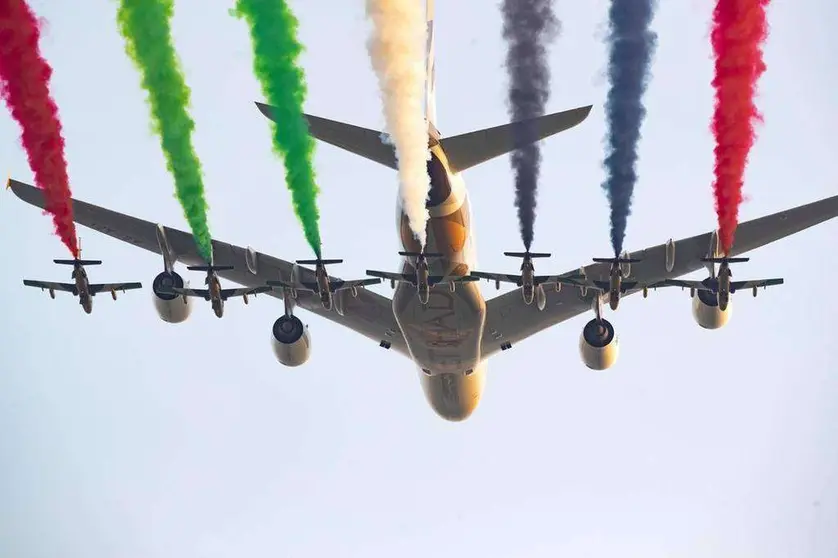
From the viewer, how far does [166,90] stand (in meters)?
17.8

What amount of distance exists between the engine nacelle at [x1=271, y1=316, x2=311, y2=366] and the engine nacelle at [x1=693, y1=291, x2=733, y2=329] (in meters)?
8.00

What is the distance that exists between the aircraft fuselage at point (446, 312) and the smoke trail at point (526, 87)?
1384 mm

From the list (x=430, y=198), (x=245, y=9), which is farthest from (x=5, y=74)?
(x=430, y=198)

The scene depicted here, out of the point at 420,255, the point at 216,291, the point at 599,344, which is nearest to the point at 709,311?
the point at 599,344

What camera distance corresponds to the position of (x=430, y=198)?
20766mm

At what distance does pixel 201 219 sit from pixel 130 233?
19.1ft

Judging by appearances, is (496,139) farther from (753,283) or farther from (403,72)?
(753,283)

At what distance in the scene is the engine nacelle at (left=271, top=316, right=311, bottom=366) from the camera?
25.6m

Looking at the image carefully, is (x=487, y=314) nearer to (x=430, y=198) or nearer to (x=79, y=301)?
(x=430, y=198)

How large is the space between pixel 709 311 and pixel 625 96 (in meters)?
7.40

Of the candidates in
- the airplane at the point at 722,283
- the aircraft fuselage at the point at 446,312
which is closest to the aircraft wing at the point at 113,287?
the aircraft fuselage at the point at 446,312

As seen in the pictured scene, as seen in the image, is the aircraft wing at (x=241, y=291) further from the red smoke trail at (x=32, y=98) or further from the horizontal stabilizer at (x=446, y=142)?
the red smoke trail at (x=32, y=98)

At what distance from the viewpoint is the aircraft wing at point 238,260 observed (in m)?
Result: 24.8

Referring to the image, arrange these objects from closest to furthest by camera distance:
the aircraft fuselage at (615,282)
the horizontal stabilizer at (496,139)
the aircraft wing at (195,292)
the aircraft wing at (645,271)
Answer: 1. the horizontal stabilizer at (496,139)
2. the aircraft fuselage at (615,282)
3. the aircraft wing at (195,292)
4. the aircraft wing at (645,271)
